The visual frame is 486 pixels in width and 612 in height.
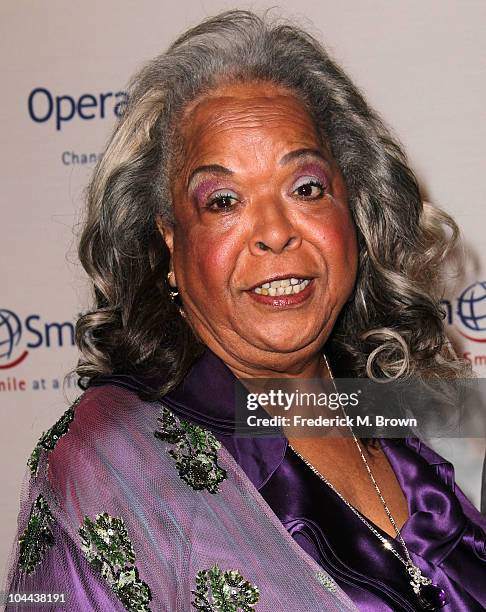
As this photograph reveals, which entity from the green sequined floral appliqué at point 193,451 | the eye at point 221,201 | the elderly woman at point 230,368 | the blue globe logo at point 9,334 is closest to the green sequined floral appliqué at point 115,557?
the elderly woman at point 230,368

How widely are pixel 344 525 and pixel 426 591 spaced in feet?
0.49

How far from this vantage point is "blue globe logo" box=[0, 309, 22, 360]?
2.22m

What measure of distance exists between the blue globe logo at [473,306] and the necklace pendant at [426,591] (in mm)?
885

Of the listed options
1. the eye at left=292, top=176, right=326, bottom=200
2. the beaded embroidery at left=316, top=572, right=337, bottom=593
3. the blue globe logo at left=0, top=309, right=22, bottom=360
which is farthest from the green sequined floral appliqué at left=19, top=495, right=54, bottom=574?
the blue globe logo at left=0, top=309, right=22, bottom=360

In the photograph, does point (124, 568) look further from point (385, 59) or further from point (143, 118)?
point (385, 59)

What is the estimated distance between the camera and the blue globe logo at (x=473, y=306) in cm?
210

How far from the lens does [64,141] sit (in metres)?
2.21

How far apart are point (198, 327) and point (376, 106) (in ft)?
2.95

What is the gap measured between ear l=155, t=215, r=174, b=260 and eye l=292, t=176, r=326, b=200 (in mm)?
216

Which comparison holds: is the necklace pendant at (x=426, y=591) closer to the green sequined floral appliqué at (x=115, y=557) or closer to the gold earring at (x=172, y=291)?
the green sequined floral appliqué at (x=115, y=557)

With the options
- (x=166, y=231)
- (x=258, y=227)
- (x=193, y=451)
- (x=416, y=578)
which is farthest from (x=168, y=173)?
(x=416, y=578)

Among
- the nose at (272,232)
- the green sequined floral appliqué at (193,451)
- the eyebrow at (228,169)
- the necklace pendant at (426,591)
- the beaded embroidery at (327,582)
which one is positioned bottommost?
the necklace pendant at (426,591)

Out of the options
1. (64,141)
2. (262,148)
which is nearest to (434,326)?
(262,148)

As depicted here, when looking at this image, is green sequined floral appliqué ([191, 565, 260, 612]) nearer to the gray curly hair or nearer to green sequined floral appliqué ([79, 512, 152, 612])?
green sequined floral appliqué ([79, 512, 152, 612])
